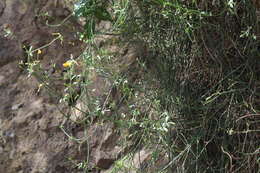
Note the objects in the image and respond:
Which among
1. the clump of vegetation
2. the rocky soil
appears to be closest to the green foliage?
the clump of vegetation

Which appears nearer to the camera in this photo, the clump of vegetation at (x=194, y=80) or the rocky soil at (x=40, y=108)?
the clump of vegetation at (x=194, y=80)

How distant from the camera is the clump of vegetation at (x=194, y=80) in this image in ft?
4.70

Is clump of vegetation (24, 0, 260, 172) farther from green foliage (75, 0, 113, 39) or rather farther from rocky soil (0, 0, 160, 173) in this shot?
rocky soil (0, 0, 160, 173)

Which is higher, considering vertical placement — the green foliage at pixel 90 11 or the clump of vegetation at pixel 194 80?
the green foliage at pixel 90 11

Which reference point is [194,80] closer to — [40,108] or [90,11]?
[90,11]

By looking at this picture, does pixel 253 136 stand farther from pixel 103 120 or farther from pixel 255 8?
pixel 103 120

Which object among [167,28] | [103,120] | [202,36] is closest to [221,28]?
[202,36]

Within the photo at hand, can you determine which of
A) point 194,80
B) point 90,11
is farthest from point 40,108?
point 194,80

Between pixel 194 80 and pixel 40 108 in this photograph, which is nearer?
pixel 194 80

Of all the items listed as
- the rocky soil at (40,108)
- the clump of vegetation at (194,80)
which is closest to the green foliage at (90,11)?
the clump of vegetation at (194,80)

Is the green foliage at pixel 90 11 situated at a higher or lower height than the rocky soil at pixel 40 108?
higher

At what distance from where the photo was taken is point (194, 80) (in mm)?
1533

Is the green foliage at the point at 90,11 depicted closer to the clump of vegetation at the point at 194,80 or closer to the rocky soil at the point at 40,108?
the clump of vegetation at the point at 194,80

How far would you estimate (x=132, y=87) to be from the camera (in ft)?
5.23
